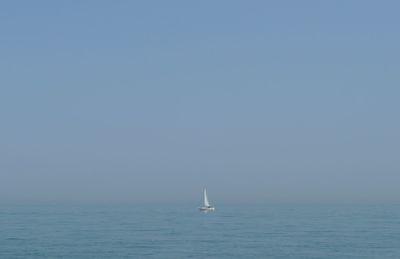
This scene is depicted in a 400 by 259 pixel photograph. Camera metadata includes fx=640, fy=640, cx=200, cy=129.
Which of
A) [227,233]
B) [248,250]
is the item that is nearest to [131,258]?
[248,250]

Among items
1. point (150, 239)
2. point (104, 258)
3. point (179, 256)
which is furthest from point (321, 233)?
point (104, 258)

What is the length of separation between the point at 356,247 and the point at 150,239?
2717cm

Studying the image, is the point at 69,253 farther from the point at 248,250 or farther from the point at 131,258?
the point at 248,250

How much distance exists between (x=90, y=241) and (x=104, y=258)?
56.0 ft

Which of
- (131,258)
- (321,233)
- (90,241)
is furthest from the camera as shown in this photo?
(321,233)

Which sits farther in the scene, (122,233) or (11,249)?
(122,233)

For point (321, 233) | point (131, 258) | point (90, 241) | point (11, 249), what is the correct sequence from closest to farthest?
point (131, 258) → point (11, 249) → point (90, 241) → point (321, 233)

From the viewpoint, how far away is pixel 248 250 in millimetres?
73062

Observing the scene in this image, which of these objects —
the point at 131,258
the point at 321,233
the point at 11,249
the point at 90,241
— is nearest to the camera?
the point at 131,258

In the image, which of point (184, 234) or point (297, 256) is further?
point (184, 234)

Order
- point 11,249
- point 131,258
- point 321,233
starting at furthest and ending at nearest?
point 321,233, point 11,249, point 131,258

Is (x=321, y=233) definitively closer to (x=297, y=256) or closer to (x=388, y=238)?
(x=388, y=238)

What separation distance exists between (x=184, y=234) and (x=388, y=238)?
29.0 meters

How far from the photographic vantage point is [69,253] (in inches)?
2729
